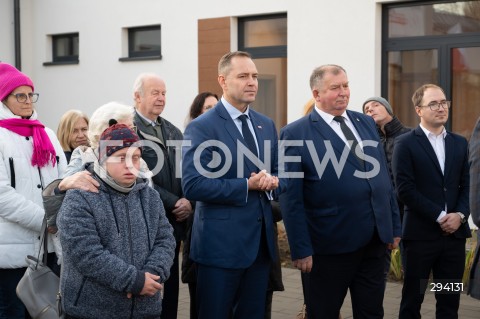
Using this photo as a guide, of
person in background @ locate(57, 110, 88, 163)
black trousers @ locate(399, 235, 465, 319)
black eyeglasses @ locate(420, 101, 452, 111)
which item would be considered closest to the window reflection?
black eyeglasses @ locate(420, 101, 452, 111)

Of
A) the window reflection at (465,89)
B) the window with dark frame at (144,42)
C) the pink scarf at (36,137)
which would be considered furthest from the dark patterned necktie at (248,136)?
the window with dark frame at (144,42)

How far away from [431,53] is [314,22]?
173 cm

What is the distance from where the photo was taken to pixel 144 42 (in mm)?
12969

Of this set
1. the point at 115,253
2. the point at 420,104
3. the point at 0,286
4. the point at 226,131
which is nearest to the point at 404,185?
the point at 420,104

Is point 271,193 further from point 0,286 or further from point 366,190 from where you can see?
point 0,286

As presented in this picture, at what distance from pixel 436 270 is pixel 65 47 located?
10.4m

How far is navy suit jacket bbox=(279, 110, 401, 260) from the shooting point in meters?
4.79

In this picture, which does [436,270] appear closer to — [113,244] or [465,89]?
[113,244]

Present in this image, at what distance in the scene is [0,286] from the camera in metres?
4.73

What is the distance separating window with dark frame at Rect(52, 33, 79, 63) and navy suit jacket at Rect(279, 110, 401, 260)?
32.1 feet

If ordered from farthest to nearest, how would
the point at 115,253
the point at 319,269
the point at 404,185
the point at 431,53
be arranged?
the point at 431,53
the point at 404,185
the point at 319,269
the point at 115,253

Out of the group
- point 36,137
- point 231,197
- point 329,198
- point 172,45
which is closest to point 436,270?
point 329,198

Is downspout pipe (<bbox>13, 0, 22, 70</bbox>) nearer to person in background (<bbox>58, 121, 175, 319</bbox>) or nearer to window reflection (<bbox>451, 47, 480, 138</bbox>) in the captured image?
window reflection (<bbox>451, 47, 480, 138</bbox>)

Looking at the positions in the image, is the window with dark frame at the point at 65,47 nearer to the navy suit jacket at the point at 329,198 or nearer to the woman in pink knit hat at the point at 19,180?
the woman in pink knit hat at the point at 19,180
